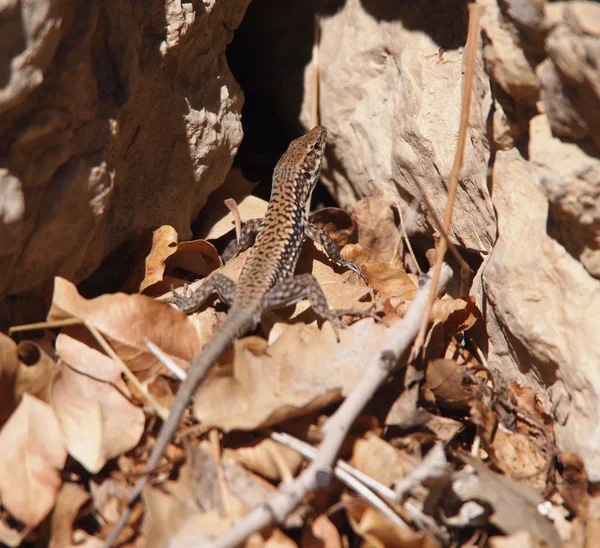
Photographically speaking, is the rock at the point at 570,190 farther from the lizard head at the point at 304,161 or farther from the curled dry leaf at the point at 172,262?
the curled dry leaf at the point at 172,262

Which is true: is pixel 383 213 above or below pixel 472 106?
below

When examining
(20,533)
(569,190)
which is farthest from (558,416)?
(20,533)

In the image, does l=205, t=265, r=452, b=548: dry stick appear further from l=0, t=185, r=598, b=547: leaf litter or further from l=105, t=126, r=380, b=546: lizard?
l=105, t=126, r=380, b=546: lizard

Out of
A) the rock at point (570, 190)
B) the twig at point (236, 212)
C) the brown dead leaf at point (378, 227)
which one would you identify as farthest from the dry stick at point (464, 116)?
the twig at point (236, 212)

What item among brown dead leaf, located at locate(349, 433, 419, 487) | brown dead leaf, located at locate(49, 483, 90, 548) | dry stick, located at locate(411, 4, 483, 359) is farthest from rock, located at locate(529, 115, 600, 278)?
brown dead leaf, located at locate(49, 483, 90, 548)

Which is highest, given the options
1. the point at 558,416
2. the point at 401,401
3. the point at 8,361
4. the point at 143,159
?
the point at 143,159

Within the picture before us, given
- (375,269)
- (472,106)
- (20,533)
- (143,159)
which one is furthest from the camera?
(375,269)

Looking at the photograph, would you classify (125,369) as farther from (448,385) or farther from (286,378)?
(448,385)

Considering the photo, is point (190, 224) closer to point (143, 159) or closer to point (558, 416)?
point (143, 159)
